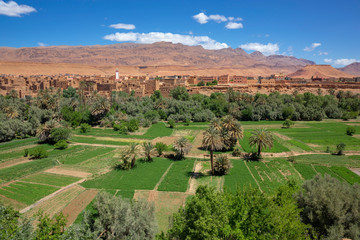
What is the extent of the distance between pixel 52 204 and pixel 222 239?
1764 cm

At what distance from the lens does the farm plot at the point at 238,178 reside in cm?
2647

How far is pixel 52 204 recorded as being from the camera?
22.8 meters

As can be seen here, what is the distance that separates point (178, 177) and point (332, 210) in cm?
1704

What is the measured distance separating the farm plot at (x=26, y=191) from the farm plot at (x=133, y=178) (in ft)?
12.9

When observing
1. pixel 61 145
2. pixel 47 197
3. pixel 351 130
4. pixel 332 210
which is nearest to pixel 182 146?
pixel 47 197

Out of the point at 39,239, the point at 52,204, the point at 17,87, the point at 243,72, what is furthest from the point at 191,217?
the point at 243,72

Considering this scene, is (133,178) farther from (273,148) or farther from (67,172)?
→ (273,148)

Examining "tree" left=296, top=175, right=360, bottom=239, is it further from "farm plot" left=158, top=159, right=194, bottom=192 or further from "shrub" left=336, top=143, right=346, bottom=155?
"shrub" left=336, top=143, right=346, bottom=155

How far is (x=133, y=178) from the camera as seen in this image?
2883cm

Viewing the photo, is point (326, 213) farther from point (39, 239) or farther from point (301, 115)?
point (301, 115)

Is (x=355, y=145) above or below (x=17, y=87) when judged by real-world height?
below

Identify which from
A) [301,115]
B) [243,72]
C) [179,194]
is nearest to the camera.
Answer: [179,194]

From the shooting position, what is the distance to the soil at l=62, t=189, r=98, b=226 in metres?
21.1

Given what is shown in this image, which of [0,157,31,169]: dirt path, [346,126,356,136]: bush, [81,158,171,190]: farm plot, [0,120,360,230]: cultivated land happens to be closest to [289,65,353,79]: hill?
[346,126,356,136]: bush
